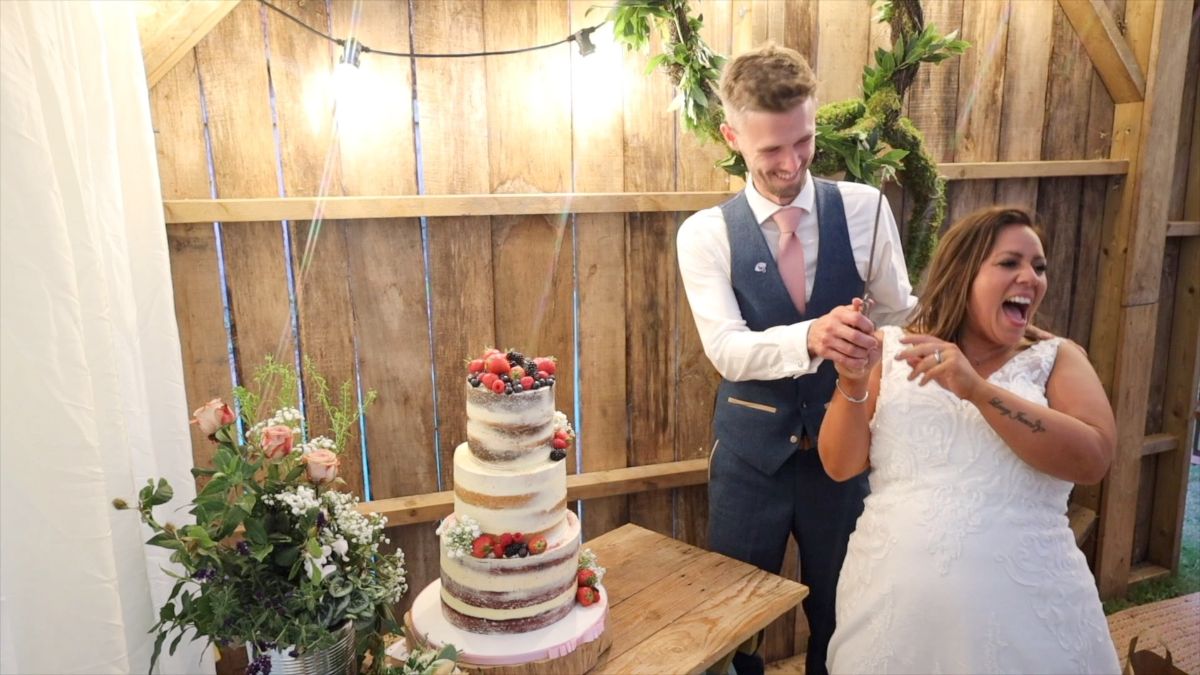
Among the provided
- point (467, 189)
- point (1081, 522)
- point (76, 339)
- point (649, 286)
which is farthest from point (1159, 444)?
point (76, 339)

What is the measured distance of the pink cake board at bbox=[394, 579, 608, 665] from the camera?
132cm

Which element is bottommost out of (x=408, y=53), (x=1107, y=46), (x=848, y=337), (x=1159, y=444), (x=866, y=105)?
(x=1159, y=444)

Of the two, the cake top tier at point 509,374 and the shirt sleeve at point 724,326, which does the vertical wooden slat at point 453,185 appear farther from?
the cake top tier at point 509,374

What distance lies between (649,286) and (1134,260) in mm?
1769

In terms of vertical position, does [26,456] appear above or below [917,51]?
below

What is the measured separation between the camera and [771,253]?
71.0 inches

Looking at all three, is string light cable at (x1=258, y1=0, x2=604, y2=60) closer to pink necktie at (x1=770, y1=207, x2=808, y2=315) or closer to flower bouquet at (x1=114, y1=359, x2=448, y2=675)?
pink necktie at (x1=770, y1=207, x2=808, y2=315)

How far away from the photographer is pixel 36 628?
1210 mm

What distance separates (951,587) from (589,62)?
1498 mm

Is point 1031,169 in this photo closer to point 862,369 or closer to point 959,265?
point 959,265

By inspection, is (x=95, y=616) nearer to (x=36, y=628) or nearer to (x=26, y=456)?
(x=36, y=628)

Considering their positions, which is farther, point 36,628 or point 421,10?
point 421,10

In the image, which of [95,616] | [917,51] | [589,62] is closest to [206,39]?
[589,62]

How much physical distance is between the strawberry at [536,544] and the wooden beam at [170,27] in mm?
1260
